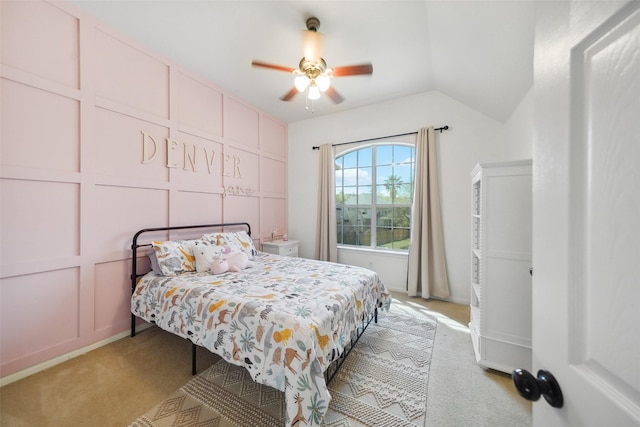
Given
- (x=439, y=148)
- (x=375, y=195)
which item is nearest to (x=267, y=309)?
(x=375, y=195)

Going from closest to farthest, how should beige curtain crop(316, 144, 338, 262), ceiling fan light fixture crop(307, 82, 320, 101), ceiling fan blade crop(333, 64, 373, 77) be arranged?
1. ceiling fan blade crop(333, 64, 373, 77)
2. ceiling fan light fixture crop(307, 82, 320, 101)
3. beige curtain crop(316, 144, 338, 262)

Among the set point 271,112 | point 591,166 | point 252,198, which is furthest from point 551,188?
point 271,112

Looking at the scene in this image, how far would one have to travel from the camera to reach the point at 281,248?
3.85m

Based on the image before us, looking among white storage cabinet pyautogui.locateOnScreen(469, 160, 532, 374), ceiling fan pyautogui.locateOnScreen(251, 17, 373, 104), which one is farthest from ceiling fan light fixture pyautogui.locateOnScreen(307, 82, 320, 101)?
white storage cabinet pyautogui.locateOnScreen(469, 160, 532, 374)

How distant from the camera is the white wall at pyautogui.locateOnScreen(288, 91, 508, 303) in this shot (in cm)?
316

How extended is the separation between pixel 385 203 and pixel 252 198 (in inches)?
87.0

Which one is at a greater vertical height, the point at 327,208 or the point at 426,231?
the point at 327,208

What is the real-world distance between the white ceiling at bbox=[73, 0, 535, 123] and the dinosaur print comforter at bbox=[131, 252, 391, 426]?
2264 mm

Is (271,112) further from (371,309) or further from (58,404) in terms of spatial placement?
(58,404)

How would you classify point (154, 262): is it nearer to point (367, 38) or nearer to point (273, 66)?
point (273, 66)

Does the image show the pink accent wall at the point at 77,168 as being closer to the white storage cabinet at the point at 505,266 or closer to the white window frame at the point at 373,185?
the white window frame at the point at 373,185

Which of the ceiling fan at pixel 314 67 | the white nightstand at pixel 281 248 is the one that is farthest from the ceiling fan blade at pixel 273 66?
the white nightstand at pixel 281 248

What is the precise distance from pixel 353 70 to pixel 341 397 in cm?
261

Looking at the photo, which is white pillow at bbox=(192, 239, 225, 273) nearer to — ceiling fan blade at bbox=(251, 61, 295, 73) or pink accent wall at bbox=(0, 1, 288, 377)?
pink accent wall at bbox=(0, 1, 288, 377)
